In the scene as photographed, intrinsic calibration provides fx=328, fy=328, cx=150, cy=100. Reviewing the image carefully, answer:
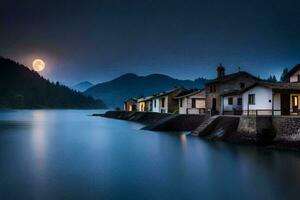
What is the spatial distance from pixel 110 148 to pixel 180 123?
20152 millimetres

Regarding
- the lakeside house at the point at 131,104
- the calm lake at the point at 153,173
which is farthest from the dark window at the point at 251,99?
the lakeside house at the point at 131,104

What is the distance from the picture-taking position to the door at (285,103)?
3912 cm

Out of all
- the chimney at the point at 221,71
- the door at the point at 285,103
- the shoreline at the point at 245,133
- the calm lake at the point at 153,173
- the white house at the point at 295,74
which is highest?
the chimney at the point at 221,71

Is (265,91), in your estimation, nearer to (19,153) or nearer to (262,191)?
(262,191)

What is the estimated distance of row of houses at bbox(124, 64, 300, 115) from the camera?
39.2m

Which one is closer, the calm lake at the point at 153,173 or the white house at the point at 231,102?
the calm lake at the point at 153,173

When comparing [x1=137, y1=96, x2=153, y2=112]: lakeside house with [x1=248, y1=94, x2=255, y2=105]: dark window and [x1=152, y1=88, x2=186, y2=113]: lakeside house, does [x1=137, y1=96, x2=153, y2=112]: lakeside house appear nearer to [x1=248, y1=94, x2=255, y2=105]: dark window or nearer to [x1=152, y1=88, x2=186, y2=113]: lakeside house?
[x1=152, y1=88, x2=186, y2=113]: lakeside house

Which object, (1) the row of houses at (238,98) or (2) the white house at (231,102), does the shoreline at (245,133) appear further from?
(2) the white house at (231,102)

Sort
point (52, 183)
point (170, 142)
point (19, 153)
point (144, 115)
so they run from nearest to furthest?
point (52, 183), point (19, 153), point (170, 142), point (144, 115)

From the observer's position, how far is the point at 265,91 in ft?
132

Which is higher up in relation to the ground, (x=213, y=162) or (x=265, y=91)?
(x=265, y=91)

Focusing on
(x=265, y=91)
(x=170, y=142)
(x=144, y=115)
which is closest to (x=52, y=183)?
(x=170, y=142)

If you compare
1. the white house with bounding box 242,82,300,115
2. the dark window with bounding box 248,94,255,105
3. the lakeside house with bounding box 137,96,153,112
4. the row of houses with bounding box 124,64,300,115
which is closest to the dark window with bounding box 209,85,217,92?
the row of houses with bounding box 124,64,300,115

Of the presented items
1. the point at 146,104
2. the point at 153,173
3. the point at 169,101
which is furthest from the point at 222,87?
the point at 146,104
